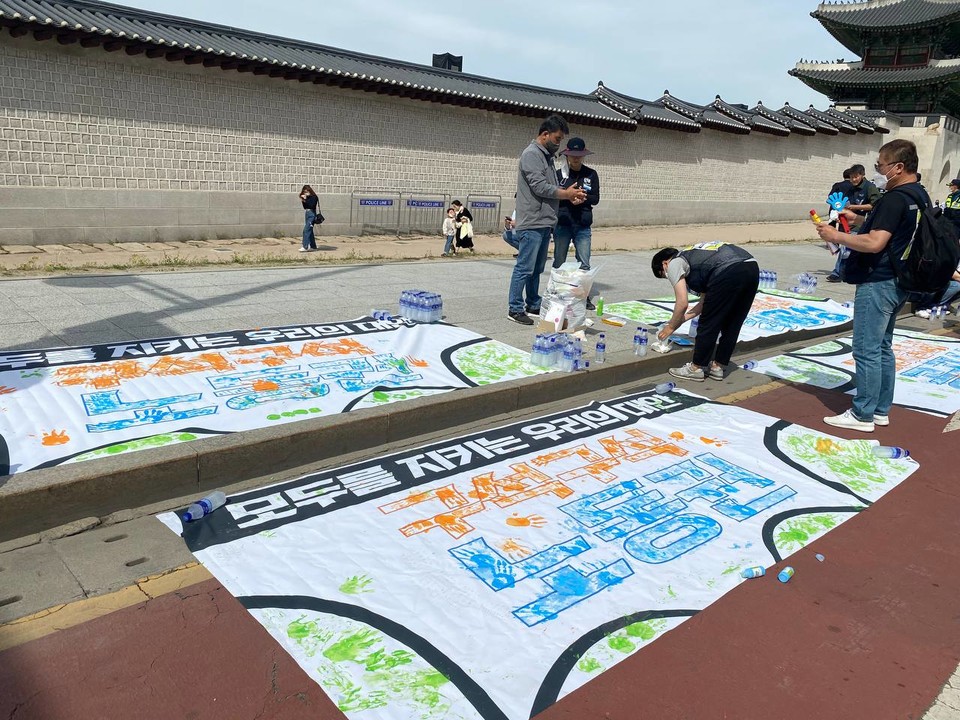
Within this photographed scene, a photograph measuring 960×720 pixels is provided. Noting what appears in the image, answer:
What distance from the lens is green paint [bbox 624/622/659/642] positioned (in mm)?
2840

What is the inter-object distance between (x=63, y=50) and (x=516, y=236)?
335 inches

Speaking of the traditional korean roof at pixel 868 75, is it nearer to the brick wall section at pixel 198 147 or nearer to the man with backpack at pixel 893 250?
the brick wall section at pixel 198 147

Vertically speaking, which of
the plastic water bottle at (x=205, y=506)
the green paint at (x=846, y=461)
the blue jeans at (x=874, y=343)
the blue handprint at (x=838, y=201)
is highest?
the blue handprint at (x=838, y=201)

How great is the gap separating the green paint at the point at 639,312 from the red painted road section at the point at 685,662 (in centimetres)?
480

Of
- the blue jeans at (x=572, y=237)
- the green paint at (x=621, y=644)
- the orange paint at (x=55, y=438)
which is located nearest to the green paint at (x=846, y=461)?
the green paint at (x=621, y=644)

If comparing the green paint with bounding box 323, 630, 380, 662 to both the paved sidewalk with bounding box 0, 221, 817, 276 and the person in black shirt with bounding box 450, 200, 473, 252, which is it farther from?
the person in black shirt with bounding box 450, 200, 473, 252

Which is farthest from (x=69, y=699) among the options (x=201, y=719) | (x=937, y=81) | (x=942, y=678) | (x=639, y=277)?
(x=937, y=81)

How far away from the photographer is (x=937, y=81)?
34.2 meters

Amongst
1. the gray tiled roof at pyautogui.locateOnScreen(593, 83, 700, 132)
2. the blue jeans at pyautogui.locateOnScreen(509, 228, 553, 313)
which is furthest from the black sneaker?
the gray tiled roof at pyautogui.locateOnScreen(593, 83, 700, 132)

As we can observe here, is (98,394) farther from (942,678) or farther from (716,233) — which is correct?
(716,233)

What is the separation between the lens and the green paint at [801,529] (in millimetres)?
3645

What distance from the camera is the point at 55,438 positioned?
12.8 feet

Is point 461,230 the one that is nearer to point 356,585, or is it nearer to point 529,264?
point 529,264

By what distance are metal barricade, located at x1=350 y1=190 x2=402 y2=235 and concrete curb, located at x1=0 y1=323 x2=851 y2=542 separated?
10.7 metres
